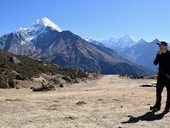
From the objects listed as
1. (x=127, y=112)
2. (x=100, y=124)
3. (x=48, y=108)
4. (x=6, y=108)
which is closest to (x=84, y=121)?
(x=100, y=124)

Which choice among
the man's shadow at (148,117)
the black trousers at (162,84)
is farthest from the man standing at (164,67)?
the man's shadow at (148,117)

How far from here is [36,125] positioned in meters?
13.4

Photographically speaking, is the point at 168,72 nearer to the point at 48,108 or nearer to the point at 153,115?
the point at 153,115

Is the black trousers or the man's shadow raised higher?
the black trousers

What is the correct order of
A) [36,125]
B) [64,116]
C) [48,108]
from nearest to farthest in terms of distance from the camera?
[36,125] < [64,116] < [48,108]

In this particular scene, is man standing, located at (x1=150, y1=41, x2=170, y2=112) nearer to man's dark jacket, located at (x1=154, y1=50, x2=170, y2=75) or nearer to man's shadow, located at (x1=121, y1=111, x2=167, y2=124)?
man's dark jacket, located at (x1=154, y1=50, x2=170, y2=75)

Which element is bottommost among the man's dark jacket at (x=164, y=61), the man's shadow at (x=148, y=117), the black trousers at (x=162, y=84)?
the man's shadow at (x=148, y=117)

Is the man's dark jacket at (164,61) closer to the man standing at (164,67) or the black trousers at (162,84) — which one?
the man standing at (164,67)

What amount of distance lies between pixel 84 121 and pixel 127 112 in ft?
9.19

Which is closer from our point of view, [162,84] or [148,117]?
[148,117]

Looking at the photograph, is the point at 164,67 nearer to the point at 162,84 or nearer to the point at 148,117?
the point at 162,84

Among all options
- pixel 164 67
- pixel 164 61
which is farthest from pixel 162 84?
pixel 164 61

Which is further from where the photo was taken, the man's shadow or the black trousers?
the black trousers

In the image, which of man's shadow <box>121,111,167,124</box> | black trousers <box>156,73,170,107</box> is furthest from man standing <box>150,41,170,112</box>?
man's shadow <box>121,111,167,124</box>
